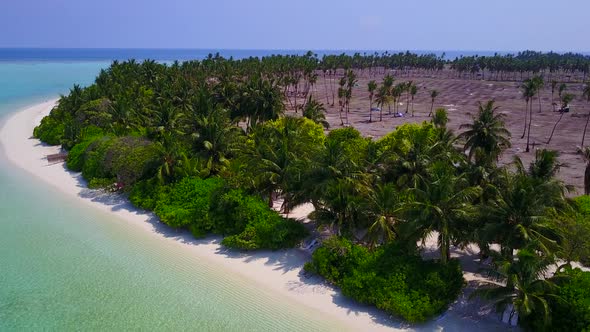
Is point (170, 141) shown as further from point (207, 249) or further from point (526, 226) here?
point (526, 226)

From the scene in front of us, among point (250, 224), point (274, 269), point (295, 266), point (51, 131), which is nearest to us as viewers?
point (274, 269)

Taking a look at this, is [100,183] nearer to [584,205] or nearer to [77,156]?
[77,156]

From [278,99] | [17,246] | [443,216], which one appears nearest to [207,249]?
[17,246]

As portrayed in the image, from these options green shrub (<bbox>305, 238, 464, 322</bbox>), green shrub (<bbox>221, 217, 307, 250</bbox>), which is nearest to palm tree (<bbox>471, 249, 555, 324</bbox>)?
green shrub (<bbox>305, 238, 464, 322</bbox>)

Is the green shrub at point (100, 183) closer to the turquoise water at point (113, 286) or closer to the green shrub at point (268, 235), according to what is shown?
the turquoise water at point (113, 286)

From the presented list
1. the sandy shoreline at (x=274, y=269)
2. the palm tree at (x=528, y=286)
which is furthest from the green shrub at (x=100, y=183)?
the palm tree at (x=528, y=286)

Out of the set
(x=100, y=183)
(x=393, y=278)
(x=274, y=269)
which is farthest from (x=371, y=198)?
(x=100, y=183)
